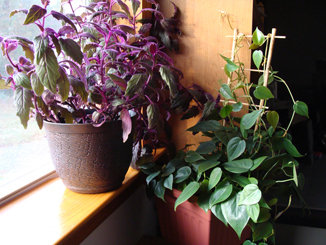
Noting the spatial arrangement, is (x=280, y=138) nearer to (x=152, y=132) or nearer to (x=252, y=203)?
(x=252, y=203)

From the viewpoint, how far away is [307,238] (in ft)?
4.92

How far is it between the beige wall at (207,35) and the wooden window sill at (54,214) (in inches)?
23.3

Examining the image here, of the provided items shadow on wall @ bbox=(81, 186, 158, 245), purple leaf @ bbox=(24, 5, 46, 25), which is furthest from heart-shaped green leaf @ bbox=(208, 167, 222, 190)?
purple leaf @ bbox=(24, 5, 46, 25)

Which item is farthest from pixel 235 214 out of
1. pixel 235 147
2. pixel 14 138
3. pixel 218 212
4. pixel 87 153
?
pixel 14 138

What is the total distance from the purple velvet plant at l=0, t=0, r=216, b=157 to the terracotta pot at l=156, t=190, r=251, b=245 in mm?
289

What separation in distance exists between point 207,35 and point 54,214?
0.92 m

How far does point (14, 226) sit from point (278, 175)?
0.86 meters

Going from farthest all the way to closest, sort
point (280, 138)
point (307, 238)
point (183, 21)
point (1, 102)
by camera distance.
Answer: point (307, 238), point (183, 21), point (280, 138), point (1, 102)

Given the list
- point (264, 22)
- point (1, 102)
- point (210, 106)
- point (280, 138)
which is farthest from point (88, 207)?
point (264, 22)

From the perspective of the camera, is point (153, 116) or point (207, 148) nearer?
point (153, 116)

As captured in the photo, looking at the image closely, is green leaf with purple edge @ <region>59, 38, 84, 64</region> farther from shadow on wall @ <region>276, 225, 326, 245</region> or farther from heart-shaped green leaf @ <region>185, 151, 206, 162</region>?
shadow on wall @ <region>276, 225, 326, 245</region>

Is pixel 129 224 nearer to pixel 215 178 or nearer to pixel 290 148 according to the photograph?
pixel 215 178

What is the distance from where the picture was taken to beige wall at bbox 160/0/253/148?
1.23m

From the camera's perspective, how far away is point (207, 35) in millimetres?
1296
